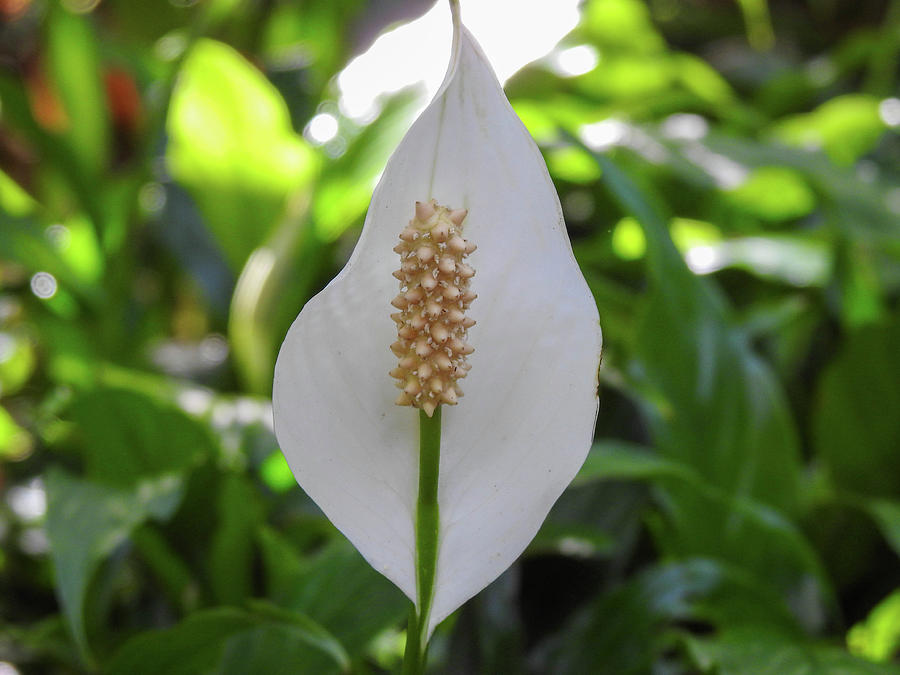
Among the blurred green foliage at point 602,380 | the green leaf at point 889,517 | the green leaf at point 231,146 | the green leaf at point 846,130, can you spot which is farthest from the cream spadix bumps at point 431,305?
the green leaf at point 846,130

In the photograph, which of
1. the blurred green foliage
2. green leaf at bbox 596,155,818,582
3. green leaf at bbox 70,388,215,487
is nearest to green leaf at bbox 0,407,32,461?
the blurred green foliage

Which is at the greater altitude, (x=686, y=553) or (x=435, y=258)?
(x=435, y=258)

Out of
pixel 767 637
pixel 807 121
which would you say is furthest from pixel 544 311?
pixel 807 121

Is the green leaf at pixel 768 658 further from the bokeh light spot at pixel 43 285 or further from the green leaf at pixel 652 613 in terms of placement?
the bokeh light spot at pixel 43 285

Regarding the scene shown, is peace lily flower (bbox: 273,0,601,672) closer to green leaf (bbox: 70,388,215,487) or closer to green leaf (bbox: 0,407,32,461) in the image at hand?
green leaf (bbox: 70,388,215,487)

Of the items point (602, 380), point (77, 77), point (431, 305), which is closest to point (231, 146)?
point (77, 77)

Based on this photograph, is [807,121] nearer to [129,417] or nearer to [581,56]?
[581,56]
